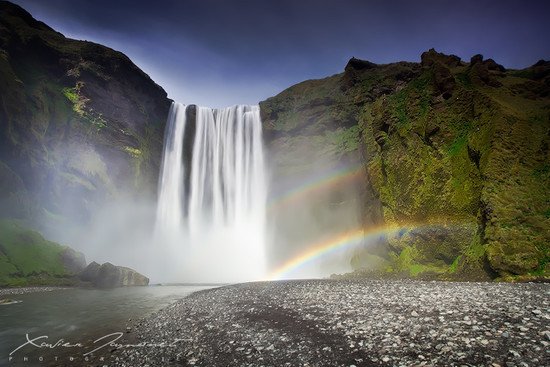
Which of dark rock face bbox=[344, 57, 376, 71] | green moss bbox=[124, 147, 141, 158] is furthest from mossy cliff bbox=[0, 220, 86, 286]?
dark rock face bbox=[344, 57, 376, 71]

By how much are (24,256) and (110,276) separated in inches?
495

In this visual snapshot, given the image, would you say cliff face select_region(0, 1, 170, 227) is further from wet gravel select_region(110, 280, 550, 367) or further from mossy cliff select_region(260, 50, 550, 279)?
mossy cliff select_region(260, 50, 550, 279)

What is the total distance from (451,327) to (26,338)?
20399 mm

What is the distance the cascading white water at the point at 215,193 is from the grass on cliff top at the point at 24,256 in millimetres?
21232

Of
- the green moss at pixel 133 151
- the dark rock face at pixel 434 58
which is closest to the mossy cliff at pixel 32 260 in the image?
the green moss at pixel 133 151

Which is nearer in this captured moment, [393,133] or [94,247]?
[393,133]

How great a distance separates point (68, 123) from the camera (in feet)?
207

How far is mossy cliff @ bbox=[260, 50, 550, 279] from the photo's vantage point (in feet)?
68.9

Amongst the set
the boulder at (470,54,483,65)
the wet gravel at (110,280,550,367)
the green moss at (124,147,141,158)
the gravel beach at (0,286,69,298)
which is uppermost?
the green moss at (124,147,141,158)

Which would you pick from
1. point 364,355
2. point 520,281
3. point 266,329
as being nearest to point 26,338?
point 266,329

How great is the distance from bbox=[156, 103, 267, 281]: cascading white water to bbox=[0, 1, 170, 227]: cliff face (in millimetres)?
6629

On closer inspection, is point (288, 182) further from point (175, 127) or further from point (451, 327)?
point (451, 327)

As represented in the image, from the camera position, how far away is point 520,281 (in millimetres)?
17922

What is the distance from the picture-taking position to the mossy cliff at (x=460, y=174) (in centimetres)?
2102
